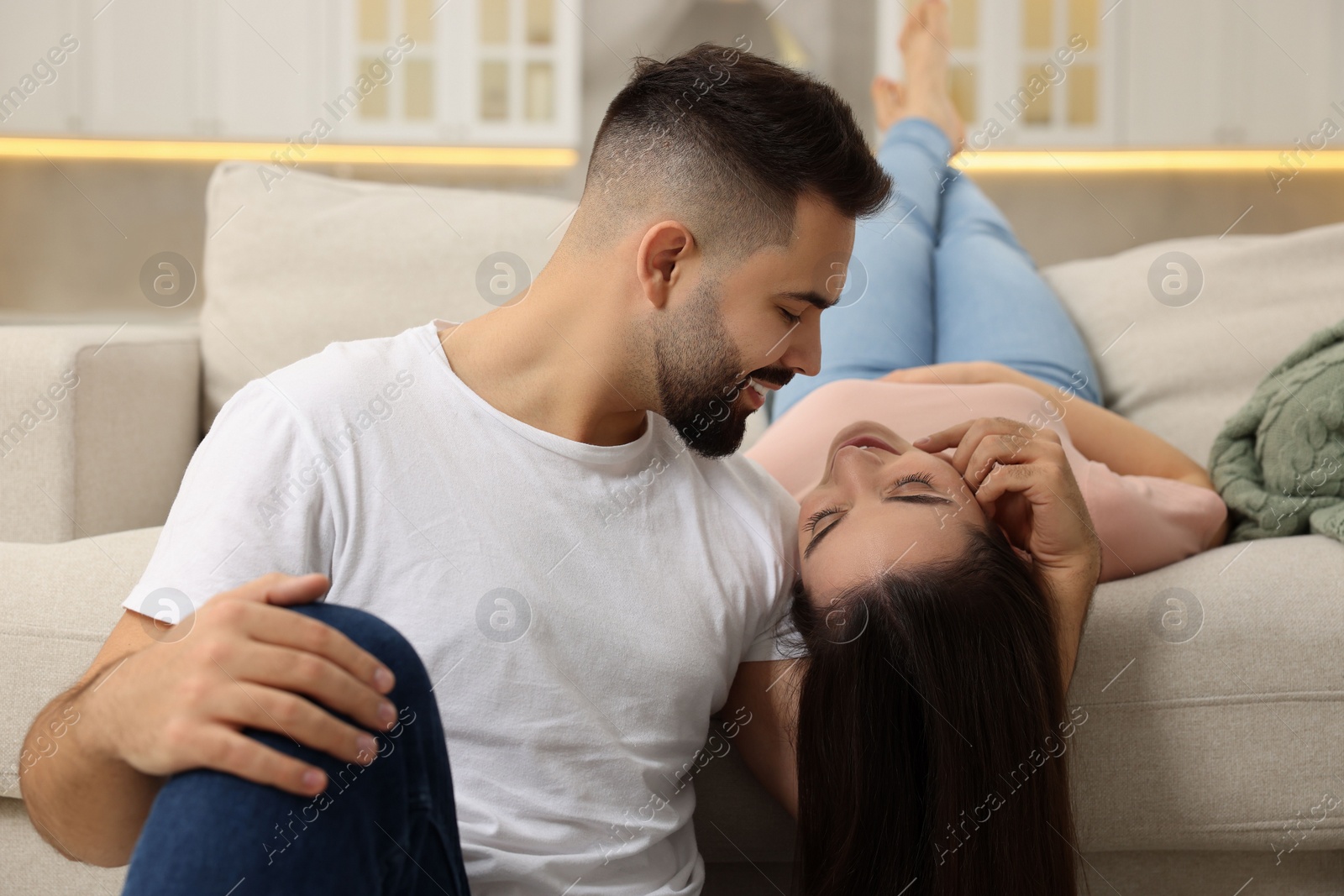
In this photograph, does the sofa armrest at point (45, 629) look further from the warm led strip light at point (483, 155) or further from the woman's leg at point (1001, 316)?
the warm led strip light at point (483, 155)

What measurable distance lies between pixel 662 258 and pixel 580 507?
8.7 inches

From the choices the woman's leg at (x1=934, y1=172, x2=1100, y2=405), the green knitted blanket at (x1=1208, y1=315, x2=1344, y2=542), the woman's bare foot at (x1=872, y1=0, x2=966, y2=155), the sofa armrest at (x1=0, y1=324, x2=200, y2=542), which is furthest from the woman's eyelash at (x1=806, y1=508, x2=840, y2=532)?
the woman's bare foot at (x1=872, y1=0, x2=966, y2=155)

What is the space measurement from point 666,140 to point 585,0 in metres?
2.10

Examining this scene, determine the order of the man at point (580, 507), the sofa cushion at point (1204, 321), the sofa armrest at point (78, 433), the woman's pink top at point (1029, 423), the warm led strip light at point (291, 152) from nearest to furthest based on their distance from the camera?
the man at point (580, 507), the woman's pink top at point (1029, 423), the sofa armrest at point (78, 433), the sofa cushion at point (1204, 321), the warm led strip light at point (291, 152)

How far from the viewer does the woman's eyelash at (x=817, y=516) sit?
0.96 meters

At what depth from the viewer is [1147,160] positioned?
113 inches

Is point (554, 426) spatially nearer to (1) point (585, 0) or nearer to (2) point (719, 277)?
(2) point (719, 277)

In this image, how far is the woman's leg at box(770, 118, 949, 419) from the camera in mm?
1537

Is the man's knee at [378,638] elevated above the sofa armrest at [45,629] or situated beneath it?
elevated above

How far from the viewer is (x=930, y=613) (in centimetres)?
87

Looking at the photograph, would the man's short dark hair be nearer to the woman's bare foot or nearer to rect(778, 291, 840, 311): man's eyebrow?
rect(778, 291, 840, 311): man's eyebrow

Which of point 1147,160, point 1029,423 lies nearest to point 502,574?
point 1029,423

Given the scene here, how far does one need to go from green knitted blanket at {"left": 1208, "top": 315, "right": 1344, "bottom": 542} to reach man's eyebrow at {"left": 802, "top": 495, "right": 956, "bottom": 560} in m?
0.49

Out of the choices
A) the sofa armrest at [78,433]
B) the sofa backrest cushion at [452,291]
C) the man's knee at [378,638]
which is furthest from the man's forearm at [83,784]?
the sofa backrest cushion at [452,291]
